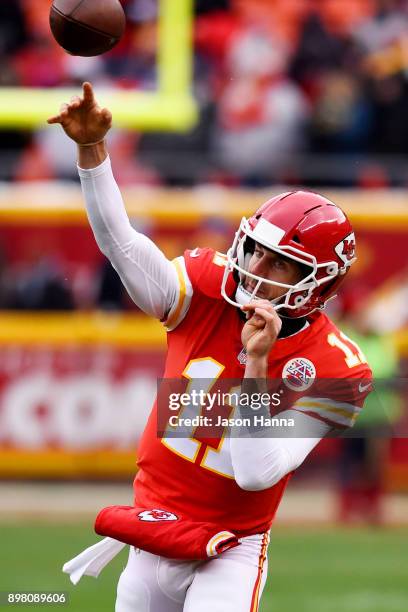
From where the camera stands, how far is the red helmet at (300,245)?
11.4 ft

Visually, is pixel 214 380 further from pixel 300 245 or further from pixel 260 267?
pixel 300 245

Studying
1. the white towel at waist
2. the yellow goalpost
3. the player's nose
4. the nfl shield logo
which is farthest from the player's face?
the yellow goalpost

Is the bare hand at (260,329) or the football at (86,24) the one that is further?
the football at (86,24)

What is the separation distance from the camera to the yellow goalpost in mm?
7617

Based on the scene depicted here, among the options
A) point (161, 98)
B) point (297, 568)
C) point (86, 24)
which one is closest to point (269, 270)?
point (86, 24)

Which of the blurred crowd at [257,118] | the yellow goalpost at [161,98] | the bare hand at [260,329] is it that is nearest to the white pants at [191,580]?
the bare hand at [260,329]

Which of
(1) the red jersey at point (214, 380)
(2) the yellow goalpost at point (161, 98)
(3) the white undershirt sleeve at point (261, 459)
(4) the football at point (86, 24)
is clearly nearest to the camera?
(3) the white undershirt sleeve at point (261, 459)

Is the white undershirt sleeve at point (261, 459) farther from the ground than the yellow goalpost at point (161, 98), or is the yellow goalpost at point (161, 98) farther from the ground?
the yellow goalpost at point (161, 98)

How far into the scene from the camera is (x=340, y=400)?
3566mm

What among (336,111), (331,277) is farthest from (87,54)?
(336,111)

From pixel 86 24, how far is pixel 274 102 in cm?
645

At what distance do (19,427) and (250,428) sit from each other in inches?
257

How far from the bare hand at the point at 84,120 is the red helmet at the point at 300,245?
0.48 m

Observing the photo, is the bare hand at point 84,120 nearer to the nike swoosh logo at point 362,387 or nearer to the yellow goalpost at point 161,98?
the nike swoosh logo at point 362,387
